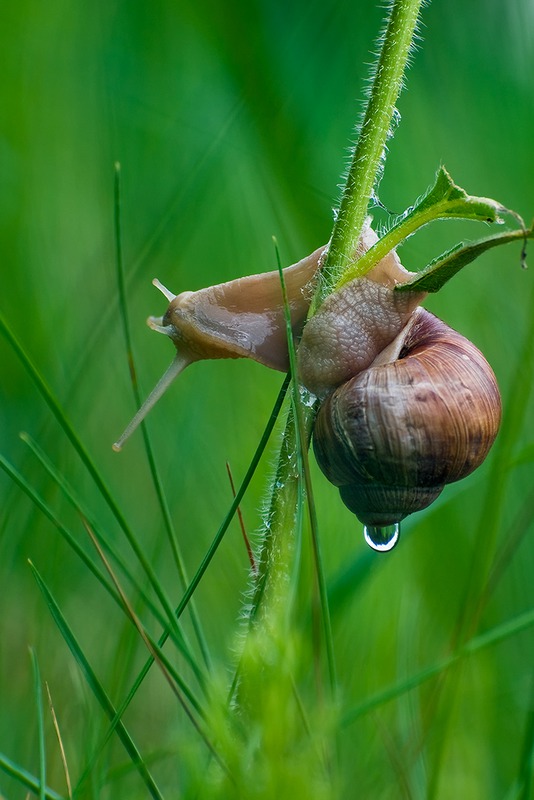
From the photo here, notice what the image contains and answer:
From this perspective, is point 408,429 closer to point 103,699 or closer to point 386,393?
point 386,393

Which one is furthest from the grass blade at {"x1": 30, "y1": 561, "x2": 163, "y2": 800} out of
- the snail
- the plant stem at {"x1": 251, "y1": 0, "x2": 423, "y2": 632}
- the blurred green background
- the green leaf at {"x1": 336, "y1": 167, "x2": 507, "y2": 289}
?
the green leaf at {"x1": 336, "y1": 167, "x2": 507, "y2": 289}

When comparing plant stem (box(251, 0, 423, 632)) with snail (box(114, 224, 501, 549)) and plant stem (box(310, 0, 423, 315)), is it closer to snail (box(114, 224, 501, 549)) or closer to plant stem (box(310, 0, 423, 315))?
plant stem (box(310, 0, 423, 315))

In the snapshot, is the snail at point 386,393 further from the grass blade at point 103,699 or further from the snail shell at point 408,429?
the grass blade at point 103,699

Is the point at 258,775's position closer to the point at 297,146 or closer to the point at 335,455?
the point at 335,455

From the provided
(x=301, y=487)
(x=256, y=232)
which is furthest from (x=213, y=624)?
(x=256, y=232)

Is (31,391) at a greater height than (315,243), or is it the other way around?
(315,243)

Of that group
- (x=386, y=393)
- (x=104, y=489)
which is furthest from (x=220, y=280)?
(x=104, y=489)

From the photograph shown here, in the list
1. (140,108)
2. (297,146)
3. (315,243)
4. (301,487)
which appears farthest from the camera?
(140,108)
